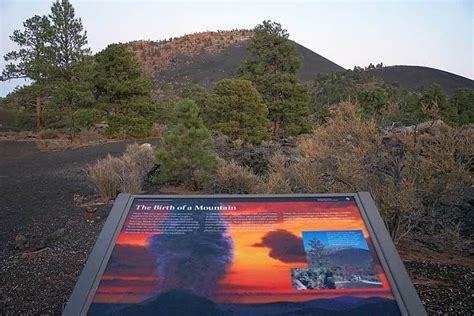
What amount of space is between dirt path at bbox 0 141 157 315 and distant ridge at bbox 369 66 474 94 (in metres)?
50.5

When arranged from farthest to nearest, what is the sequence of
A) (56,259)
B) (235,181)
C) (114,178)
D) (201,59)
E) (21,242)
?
1. (201,59)
2. (114,178)
3. (235,181)
4. (21,242)
5. (56,259)

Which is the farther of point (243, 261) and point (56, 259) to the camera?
point (56, 259)

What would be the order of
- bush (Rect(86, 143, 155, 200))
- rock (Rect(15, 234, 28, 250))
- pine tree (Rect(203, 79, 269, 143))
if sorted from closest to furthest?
1. rock (Rect(15, 234, 28, 250))
2. bush (Rect(86, 143, 155, 200))
3. pine tree (Rect(203, 79, 269, 143))

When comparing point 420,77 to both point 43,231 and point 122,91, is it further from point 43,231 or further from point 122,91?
point 43,231

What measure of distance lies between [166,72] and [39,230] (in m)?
64.1

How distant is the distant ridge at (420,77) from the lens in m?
59.8

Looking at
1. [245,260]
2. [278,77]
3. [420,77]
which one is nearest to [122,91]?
[278,77]

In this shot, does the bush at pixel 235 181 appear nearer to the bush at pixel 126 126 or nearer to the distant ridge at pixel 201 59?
the bush at pixel 126 126

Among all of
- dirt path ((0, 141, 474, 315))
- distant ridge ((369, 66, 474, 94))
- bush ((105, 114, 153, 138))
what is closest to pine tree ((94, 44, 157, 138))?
bush ((105, 114, 153, 138))

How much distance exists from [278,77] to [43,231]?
58.4ft

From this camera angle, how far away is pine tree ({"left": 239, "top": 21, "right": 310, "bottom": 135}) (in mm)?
23688

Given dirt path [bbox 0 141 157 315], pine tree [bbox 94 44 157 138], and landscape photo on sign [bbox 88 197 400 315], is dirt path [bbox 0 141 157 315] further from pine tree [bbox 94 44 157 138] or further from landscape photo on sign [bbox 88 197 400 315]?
pine tree [bbox 94 44 157 138]

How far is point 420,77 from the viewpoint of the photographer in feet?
208

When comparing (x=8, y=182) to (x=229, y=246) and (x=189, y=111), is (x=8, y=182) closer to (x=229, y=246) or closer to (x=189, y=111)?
(x=189, y=111)
